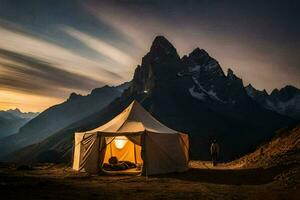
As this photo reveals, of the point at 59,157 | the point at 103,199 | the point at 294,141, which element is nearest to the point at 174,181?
the point at 103,199

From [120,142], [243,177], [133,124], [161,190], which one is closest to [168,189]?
[161,190]

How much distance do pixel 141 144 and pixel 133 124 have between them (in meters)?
2.70

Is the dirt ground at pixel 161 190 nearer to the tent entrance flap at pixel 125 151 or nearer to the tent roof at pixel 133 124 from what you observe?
the tent roof at pixel 133 124

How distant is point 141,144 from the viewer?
20859mm

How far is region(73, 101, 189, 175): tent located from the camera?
21.1m

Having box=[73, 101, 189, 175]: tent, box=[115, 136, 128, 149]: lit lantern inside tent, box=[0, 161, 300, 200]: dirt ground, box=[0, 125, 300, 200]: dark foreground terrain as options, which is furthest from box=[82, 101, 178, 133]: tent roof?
box=[0, 161, 300, 200]: dirt ground

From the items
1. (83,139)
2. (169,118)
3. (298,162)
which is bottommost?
(298,162)

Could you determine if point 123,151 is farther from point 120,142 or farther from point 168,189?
point 168,189

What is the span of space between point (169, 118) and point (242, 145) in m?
45.5

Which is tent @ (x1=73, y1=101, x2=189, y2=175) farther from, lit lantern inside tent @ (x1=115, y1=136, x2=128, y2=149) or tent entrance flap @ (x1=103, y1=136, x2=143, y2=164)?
tent entrance flap @ (x1=103, y1=136, x2=143, y2=164)

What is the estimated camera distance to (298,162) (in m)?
20.6

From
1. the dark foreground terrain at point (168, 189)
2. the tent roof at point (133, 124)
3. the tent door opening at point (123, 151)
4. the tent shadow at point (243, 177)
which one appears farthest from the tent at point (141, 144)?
the tent door opening at point (123, 151)

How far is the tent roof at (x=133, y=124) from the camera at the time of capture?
22344mm

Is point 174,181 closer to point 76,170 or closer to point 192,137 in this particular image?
point 76,170
